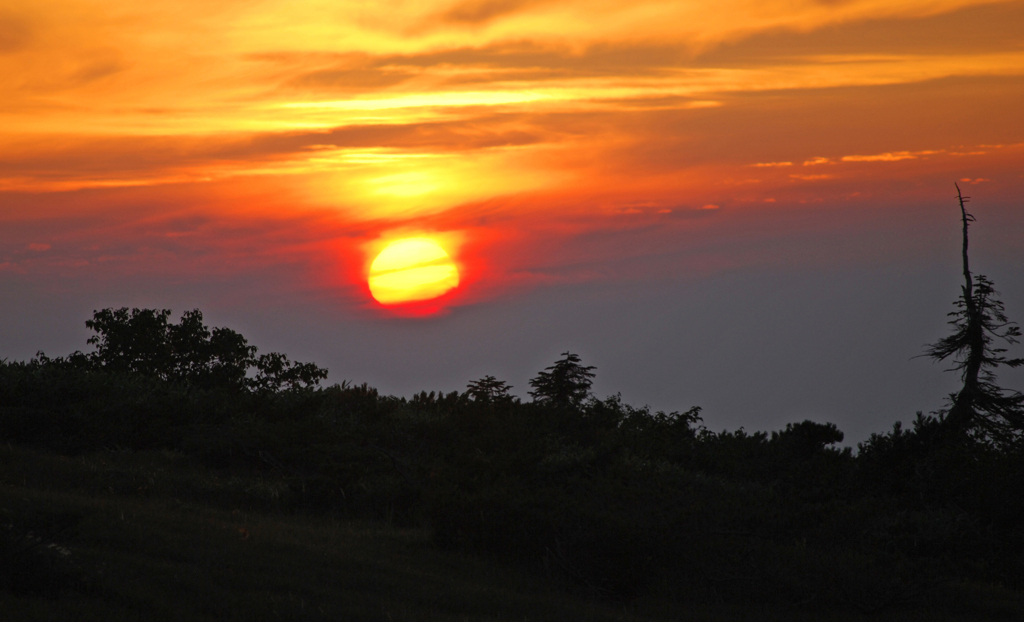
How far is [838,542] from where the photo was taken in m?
15.8

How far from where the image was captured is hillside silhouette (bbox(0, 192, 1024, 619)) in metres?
13.4

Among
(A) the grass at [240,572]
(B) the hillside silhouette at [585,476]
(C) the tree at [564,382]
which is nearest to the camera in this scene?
(A) the grass at [240,572]

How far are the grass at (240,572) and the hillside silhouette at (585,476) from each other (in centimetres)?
13

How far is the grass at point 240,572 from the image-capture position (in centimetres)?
906

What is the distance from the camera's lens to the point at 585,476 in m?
19.1

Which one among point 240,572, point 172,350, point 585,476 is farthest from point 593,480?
point 172,350

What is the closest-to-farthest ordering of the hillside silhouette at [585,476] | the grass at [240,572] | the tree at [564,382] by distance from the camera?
the grass at [240,572], the hillside silhouette at [585,476], the tree at [564,382]

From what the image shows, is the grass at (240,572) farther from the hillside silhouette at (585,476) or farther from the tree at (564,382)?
the tree at (564,382)

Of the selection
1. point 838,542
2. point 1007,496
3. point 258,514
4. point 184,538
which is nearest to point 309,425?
point 258,514

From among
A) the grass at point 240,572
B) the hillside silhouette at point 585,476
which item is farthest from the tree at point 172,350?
the grass at point 240,572

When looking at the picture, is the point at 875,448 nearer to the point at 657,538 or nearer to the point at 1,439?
the point at 657,538

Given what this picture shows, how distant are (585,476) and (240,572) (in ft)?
Answer: 32.4

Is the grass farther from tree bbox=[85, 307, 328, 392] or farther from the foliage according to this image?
tree bbox=[85, 307, 328, 392]

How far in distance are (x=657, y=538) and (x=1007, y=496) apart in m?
8.09
